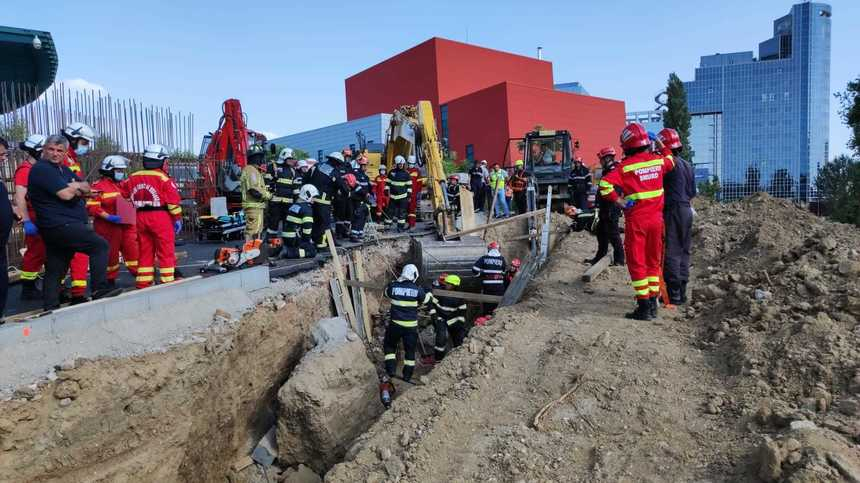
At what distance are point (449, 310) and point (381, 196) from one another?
18.0 feet

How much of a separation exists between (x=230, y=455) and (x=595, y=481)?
4.25 metres

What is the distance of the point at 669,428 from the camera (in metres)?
3.41

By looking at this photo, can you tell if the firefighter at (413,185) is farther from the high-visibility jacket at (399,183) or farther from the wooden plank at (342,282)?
the wooden plank at (342,282)

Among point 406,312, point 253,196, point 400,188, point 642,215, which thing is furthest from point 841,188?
point 253,196

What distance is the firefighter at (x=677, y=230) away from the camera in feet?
18.0

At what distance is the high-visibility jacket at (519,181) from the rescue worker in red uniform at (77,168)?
33.5 ft

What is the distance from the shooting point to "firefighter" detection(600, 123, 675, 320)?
5.07 m

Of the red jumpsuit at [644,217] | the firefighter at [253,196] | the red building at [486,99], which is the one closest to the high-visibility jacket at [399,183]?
the firefighter at [253,196]

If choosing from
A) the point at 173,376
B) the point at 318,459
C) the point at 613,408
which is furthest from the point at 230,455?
the point at 613,408

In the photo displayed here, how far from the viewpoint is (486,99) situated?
2906cm

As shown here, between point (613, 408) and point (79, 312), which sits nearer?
point (613, 408)

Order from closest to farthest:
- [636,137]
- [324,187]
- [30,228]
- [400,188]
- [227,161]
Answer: [636,137] → [30,228] → [324,187] → [400,188] → [227,161]

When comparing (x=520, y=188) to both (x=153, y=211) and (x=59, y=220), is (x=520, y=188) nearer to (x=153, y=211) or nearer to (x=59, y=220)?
(x=153, y=211)

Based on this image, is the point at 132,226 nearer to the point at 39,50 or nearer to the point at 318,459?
the point at 318,459
